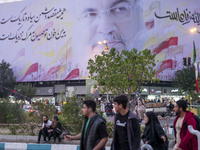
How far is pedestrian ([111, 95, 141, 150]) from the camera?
4.49 meters

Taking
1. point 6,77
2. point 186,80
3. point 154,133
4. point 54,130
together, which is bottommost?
point 54,130

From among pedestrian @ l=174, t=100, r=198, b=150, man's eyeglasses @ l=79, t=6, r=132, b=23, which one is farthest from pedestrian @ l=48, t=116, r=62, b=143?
man's eyeglasses @ l=79, t=6, r=132, b=23

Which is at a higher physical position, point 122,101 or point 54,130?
point 122,101

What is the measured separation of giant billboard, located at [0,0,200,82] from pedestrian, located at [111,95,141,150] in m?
45.3

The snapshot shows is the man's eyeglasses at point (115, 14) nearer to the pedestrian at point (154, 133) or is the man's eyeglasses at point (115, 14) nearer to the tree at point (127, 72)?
the tree at point (127, 72)

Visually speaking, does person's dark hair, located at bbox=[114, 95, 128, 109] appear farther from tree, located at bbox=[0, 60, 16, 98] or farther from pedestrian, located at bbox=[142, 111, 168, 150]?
tree, located at bbox=[0, 60, 16, 98]

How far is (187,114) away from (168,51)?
48.0 meters

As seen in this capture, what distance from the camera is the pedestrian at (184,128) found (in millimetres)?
4855

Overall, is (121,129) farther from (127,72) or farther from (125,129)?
(127,72)

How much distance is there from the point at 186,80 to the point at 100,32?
1366cm

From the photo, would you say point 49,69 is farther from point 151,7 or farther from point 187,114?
point 187,114

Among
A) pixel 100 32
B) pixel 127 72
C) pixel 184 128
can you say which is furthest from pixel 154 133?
pixel 100 32

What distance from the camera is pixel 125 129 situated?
14.9 feet

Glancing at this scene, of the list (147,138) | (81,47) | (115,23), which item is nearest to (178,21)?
(115,23)
